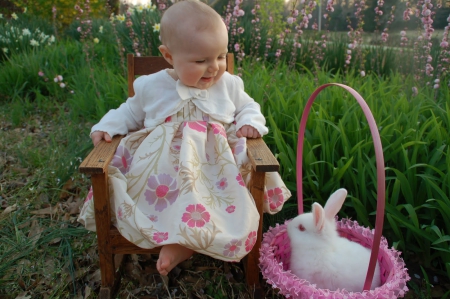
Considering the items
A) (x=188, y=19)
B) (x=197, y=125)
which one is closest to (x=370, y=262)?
(x=197, y=125)

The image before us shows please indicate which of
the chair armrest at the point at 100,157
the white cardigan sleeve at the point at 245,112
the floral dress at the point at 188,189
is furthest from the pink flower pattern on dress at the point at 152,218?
the white cardigan sleeve at the point at 245,112

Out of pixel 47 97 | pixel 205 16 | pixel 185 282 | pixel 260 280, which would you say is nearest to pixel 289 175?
pixel 260 280

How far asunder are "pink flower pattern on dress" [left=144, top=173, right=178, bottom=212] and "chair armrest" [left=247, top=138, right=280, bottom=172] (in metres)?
0.37

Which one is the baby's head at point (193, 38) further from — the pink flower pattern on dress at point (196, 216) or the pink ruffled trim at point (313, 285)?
the pink ruffled trim at point (313, 285)

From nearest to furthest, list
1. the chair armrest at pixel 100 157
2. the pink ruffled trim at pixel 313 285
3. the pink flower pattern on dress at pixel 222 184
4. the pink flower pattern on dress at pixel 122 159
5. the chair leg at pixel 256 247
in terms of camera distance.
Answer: the pink ruffled trim at pixel 313 285 → the chair armrest at pixel 100 157 → the chair leg at pixel 256 247 → the pink flower pattern on dress at pixel 222 184 → the pink flower pattern on dress at pixel 122 159

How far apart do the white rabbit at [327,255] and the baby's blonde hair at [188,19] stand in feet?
2.87

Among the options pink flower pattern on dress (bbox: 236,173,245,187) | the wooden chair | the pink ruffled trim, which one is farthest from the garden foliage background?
pink flower pattern on dress (bbox: 236,173,245,187)

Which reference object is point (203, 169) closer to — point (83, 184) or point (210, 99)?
point (210, 99)

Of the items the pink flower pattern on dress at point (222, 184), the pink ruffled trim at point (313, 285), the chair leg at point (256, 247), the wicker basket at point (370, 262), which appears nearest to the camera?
the wicker basket at point (370, 262)

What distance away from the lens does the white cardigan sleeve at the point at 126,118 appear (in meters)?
1.87

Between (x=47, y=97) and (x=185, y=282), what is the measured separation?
325cm

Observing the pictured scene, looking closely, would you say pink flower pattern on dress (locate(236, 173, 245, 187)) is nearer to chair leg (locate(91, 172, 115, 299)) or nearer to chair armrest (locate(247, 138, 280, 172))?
chair armrest (locate(247, 138, 280, 172))

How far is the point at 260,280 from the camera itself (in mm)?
1905

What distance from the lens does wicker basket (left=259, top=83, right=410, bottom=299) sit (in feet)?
4.09
